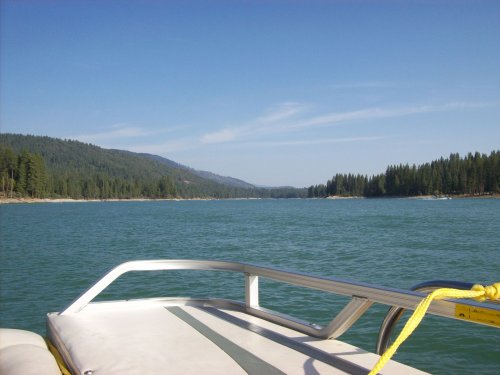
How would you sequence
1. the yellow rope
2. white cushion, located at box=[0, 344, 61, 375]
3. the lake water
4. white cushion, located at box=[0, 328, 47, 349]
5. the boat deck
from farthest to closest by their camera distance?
the lake water
white cushion, located at box=[0, 328, 47, 349]
the boat deck
white cushion, located at box=[0, 344, 61, 375]
the yellow rope

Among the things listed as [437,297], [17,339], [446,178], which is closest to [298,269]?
[17,339]

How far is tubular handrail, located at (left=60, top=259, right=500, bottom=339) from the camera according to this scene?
2.61 metres

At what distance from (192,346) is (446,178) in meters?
164

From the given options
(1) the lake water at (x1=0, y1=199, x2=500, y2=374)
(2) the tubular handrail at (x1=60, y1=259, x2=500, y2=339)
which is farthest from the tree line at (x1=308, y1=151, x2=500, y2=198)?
(2) the tubular handrail at (x1=60, y1=259, x2=500, y2=339)

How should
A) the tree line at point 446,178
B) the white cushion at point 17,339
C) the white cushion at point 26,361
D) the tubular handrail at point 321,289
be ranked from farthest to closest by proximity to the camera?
the tree line at point 446,178
the white cushion at point 17,339
the white cushion at point 26,361
the tubular handrail at point 321,289

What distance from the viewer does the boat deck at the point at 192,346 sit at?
304 centimetres

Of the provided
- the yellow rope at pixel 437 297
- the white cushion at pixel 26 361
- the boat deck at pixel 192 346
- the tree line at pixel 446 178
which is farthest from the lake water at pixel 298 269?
the tree line at pixel 446 178

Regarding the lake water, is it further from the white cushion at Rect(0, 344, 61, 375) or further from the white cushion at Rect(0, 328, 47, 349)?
the white cushion at Rect(0, 344, 61, 375)

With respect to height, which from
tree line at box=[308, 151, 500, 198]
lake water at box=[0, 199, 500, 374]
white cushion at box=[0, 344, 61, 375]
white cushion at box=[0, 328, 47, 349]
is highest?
tree line at box=[308, 151, 500, 198]

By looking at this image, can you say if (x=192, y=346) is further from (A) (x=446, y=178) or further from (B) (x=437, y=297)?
(A) (x=446, y=178)

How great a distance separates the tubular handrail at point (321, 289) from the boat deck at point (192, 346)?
3.7 inches

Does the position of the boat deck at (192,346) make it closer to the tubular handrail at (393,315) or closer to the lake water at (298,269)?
the tubular handrail at (393,315)

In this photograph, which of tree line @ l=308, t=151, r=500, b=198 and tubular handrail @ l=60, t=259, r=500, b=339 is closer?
tubular handrail @ l=60, t=259, r=500, b=339

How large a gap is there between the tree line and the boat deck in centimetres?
15282
